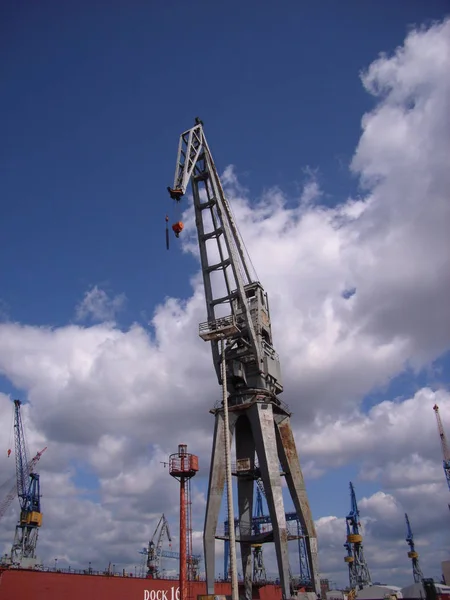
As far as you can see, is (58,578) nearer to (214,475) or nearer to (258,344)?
(214,475)

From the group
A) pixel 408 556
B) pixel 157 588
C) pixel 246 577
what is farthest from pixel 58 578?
pixel 408 556

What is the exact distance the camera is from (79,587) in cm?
4047

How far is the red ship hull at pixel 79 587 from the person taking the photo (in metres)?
36.5

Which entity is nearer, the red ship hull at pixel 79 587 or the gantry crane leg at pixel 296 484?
the gantry crane leg at pixel 296 484

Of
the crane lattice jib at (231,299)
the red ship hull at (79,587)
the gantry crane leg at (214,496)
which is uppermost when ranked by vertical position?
the crane lattice jib at (231,299)

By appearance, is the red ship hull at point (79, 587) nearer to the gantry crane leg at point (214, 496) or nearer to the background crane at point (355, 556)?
the gantry crane leg at point (214, 496)

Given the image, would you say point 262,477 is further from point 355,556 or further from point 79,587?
point 355,556

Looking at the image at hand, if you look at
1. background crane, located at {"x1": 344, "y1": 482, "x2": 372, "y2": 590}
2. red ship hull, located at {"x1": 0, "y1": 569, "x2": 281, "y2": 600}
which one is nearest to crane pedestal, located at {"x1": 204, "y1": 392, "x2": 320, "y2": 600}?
red ship hull, located at {"x1": 0, "y1": 569, "x2": 281, "y2": 600}

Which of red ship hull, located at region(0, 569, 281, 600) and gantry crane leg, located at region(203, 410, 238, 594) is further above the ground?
gantry crane leg, located at region(203, 410, 238, 594)

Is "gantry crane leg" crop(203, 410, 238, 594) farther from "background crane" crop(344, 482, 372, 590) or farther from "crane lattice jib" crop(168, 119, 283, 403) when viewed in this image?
"background crane" crop(344, 482, 372, 590)

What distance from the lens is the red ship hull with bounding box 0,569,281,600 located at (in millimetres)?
36500

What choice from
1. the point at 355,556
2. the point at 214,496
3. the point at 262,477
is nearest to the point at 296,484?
the point at 262,477

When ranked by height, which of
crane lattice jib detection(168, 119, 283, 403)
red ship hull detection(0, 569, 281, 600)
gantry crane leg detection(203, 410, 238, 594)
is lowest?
red ship hull detection(0, 569, 281, 600)

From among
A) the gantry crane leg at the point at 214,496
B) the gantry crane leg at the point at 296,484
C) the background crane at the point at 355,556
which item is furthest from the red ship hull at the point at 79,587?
the background crane at the point at 355,556
